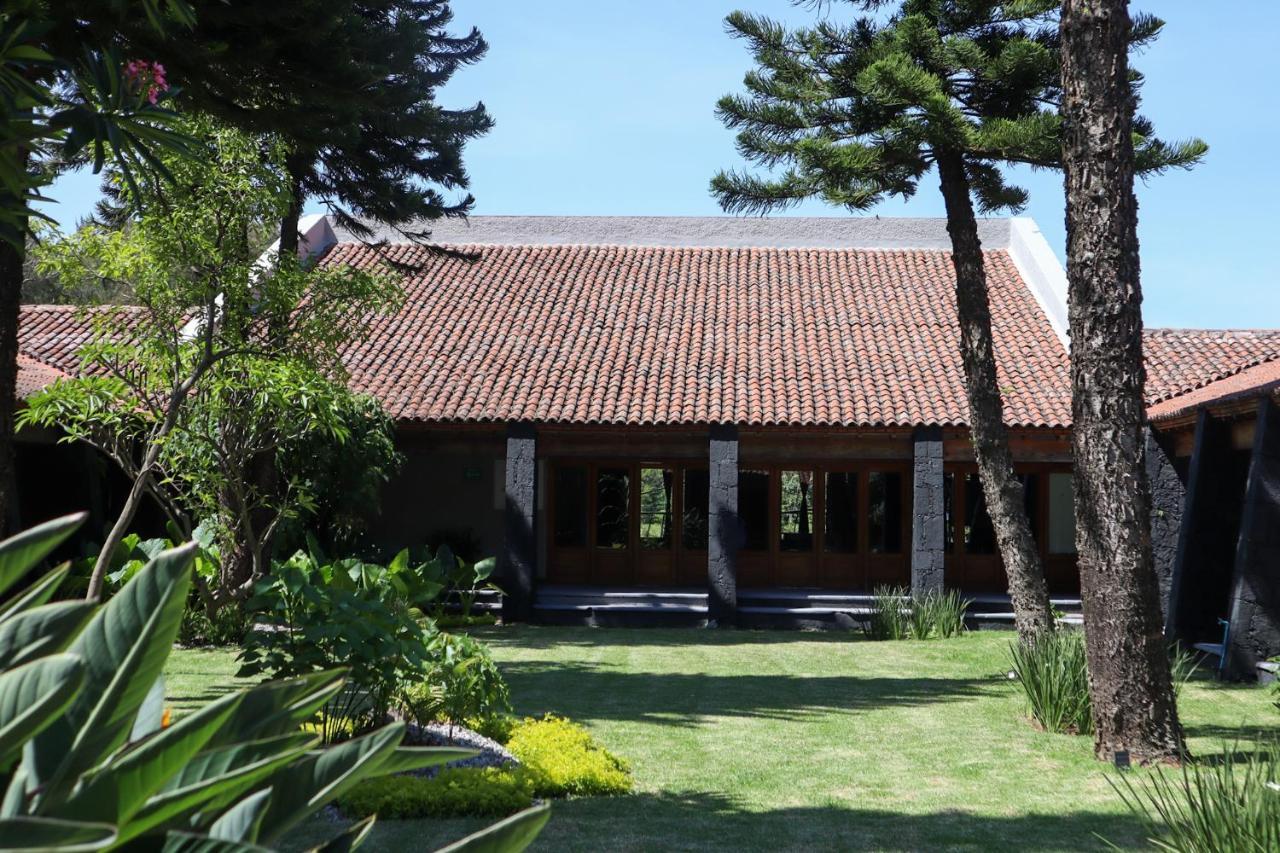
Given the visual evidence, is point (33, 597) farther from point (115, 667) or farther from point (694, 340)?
point (694, 340)

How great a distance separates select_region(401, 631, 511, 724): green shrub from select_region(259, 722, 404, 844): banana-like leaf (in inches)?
247

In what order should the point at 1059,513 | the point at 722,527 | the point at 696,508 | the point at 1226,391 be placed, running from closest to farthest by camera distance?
the point at 1226,391, the point at 722,527, the point at 1059,513, the point at 696,508

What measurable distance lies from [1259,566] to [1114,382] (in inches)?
232

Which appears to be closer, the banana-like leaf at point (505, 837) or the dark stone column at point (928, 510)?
the banana-like leaf at point (505, 837)

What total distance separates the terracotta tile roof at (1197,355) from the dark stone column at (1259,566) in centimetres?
523

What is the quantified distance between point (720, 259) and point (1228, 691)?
14156 millimetres

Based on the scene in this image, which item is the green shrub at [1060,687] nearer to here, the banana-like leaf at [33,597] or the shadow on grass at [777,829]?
the shadow on grass at [777,829]

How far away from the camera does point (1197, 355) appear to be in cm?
2022

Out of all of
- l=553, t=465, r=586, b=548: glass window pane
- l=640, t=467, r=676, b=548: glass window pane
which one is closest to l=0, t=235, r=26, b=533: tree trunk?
l=553, t=465, r=586, b=548: glass window pane

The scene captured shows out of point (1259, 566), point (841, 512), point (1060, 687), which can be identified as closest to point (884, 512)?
point (841, 512)

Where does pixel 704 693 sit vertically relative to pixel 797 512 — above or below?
below

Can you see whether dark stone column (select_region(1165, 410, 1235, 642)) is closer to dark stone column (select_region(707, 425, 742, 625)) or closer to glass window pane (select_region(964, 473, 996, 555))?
dark stone column (select_region(707, 425, 742, 625))

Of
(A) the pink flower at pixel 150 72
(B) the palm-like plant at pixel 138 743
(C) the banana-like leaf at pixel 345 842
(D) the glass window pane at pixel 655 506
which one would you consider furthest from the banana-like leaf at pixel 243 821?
(D) the glass window pane at pixel 655 506

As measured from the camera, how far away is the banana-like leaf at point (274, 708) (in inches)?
51.1
